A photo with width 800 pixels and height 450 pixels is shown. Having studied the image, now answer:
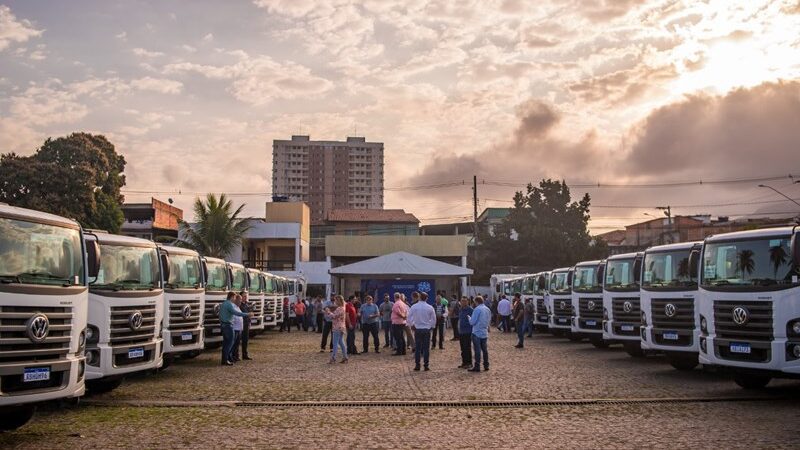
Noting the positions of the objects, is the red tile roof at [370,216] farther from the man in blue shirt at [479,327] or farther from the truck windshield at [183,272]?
the man in blue shirt at [479,327]

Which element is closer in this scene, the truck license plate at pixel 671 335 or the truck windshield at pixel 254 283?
the truck license plate at pixel 671 335

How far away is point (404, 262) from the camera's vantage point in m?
39.2

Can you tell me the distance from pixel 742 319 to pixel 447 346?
1579cm

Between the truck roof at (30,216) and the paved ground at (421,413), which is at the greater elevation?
the truck roof at (30,216)

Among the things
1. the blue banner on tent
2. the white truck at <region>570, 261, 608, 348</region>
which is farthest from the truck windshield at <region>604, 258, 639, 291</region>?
the blue banner on tent

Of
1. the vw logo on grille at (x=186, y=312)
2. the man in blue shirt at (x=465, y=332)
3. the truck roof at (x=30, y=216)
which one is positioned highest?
the truck roof at (x=30, y=216)

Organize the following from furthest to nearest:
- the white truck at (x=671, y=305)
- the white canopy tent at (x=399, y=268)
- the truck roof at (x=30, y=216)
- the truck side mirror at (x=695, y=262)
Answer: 1. the white canopy tent at (x=399, y=268)
2. the white truck at (x=671, y=305)
3. the truck side mirror at (x=695, y=262)
4. the truck roof at (x=30, y=216)

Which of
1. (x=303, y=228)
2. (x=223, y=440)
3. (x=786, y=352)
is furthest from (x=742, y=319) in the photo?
(x=303, y=228)

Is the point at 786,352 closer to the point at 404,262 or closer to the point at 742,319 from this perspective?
the point at 742,319

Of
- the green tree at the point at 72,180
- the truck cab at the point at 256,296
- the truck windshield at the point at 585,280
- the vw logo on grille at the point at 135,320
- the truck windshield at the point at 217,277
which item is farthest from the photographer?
the green tree at the point at 72,180

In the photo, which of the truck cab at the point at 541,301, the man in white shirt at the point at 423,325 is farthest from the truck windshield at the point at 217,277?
the truck cab at the point at 541,301

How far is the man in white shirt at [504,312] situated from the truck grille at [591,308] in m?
8.45

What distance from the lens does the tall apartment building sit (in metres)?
171

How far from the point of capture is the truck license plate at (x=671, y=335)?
54.2 feet
